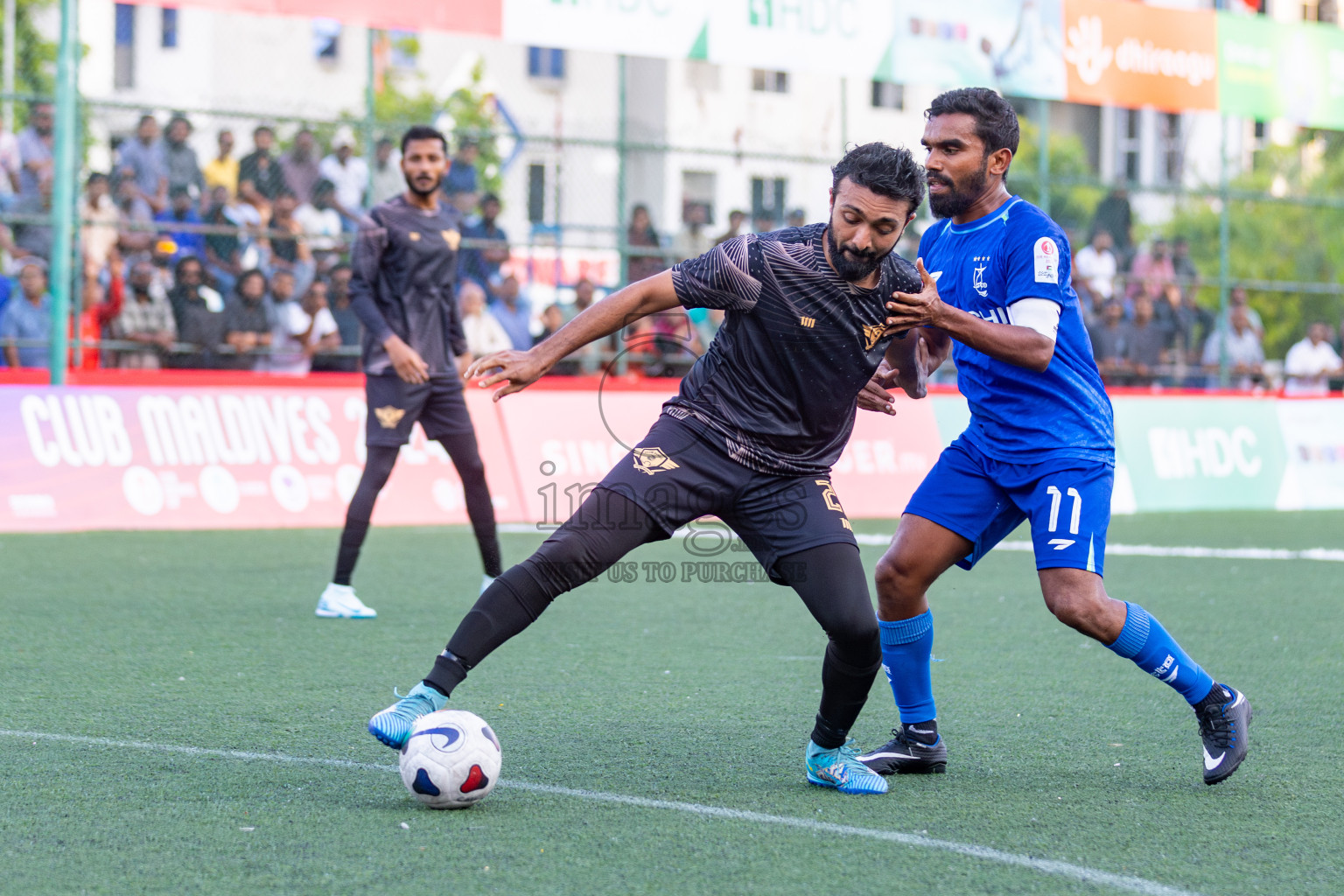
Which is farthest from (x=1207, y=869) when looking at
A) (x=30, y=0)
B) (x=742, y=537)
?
(x=30, y=0)

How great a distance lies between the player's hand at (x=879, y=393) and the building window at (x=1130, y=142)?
160 ft

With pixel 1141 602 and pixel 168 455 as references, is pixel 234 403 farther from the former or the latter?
pixel 1141 602

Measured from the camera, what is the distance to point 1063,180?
17.5 m

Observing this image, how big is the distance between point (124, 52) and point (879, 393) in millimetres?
36592

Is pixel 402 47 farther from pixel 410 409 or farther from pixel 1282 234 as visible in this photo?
pixel 1282 234

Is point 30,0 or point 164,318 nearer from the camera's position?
point 164,318

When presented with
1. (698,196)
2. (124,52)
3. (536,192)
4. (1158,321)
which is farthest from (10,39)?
(1158,321)

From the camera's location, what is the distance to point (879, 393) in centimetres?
474

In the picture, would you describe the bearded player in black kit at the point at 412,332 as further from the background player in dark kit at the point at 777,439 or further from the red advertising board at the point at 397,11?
the red advertising board at the point at 397,11

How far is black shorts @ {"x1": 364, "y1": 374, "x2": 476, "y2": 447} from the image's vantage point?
7820 mm

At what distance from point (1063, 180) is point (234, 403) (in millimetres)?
→ 10104

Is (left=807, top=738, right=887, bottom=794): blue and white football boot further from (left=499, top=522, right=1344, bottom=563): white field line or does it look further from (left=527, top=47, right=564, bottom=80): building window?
(left=527, top=47, right=564, bottom=80): building window

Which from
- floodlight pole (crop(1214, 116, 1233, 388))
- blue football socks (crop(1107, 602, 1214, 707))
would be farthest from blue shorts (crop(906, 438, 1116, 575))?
floodlight pole (crop(1214, 116, 1233, 388))

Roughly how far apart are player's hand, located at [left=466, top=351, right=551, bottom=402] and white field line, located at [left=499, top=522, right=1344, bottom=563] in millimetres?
6898
